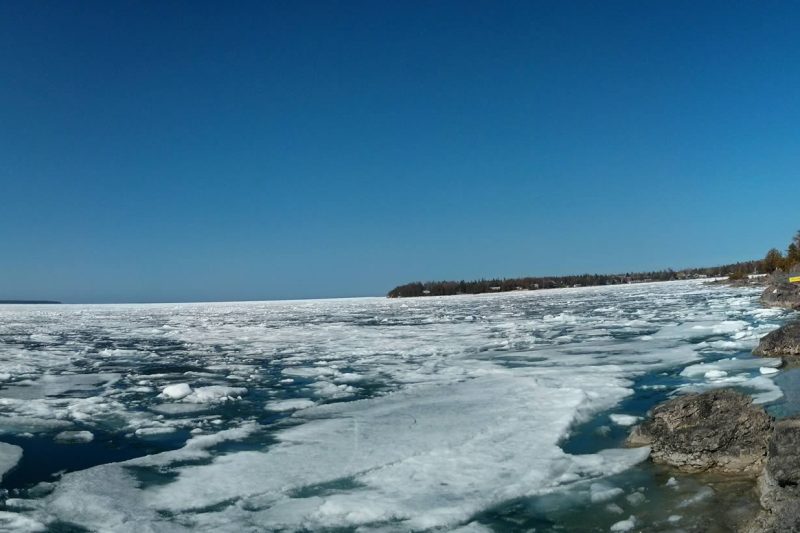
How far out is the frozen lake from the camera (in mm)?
3859

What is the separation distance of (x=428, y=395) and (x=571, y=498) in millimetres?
3804

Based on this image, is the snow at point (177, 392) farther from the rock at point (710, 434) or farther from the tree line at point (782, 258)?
the tree line at point (782, 258)

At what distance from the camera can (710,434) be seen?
15.2 feet

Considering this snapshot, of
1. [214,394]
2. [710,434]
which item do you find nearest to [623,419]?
[710,434]

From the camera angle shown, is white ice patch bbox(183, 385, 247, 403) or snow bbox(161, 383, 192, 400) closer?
white ice patch bbox(183, 385, 247, 403)

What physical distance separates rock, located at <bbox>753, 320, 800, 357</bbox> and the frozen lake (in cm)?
36

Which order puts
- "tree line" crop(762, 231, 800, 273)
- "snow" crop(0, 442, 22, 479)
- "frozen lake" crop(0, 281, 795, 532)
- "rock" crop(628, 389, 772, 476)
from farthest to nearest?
"tree line" crop(762, 231, 800, 273)
"snow" crop(0, 442, 22, 479)
"rock" crop(628, 389, 772, 476)
"frozen lake" crop(0, 281, 795, 532)

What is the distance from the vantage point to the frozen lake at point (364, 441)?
386 cm

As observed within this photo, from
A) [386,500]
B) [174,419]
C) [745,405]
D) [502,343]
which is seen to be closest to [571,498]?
[386,500]

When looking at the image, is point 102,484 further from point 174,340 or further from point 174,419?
point 174,340

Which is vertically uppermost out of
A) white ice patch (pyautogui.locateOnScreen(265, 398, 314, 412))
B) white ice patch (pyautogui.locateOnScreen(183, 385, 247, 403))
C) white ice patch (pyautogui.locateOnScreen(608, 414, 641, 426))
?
white ice patch (pyautogui.locateOnScreen(183, 385, 247, 403))

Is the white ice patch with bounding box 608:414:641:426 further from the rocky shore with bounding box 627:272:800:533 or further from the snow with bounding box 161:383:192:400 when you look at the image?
the snow with bounding box 161:383:192:400

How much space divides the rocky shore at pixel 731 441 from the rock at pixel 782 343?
5.37 metres

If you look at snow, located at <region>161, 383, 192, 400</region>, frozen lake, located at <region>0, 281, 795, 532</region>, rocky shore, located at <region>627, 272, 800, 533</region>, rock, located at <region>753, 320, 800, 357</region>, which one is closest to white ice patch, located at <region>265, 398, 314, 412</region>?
frozen lake, located at <region>0, 281, 795, 532</region>
